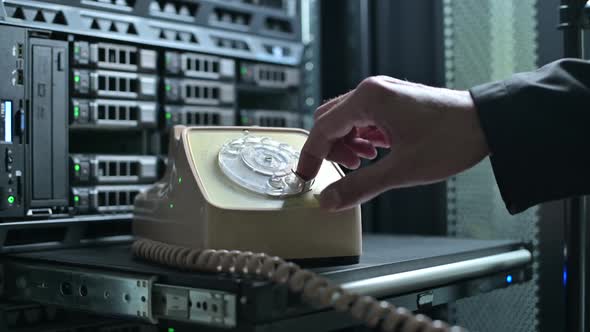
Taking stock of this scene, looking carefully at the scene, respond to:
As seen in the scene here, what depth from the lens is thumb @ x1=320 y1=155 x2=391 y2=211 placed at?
3.18ft

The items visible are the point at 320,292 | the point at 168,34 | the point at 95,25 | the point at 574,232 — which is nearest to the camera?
the point at 320,292

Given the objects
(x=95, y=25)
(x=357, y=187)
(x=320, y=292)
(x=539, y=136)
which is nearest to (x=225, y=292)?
(x=320, y=292)

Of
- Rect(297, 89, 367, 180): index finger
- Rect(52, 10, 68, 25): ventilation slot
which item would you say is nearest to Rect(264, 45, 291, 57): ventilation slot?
Rect(52, 10, 68, 25): ventilation slot

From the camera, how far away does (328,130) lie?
3.38ft

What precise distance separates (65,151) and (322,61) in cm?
74

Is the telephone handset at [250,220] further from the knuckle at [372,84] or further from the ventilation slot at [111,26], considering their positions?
the ventilation slot at [111,26]

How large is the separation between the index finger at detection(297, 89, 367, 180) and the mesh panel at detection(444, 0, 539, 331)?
0.59m

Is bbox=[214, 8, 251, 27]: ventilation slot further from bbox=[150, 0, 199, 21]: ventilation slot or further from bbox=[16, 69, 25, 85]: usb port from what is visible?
bbox=[16, 69, 25, 85]: usb port

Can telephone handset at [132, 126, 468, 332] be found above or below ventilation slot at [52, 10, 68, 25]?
below

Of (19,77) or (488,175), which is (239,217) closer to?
(19,77)

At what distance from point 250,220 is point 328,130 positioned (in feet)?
0.55

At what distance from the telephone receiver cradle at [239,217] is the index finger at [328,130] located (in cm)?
4

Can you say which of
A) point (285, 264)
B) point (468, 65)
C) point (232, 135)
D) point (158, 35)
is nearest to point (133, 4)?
point (158, 35)

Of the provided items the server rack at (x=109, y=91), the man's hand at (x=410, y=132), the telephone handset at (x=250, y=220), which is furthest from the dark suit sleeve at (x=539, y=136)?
the server rack at (x=109, y=91)
